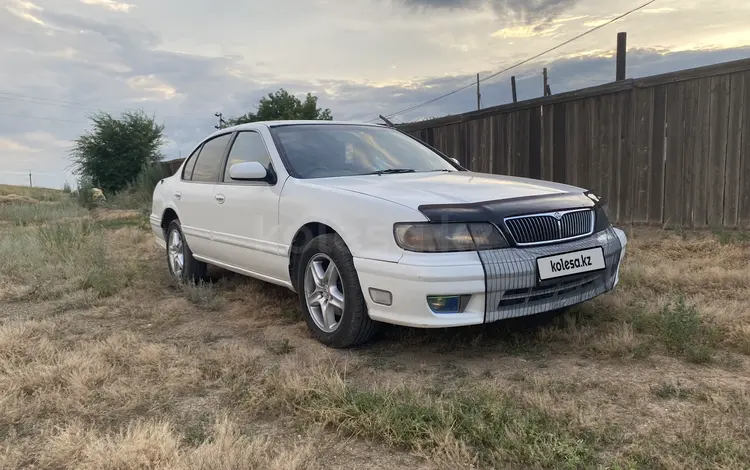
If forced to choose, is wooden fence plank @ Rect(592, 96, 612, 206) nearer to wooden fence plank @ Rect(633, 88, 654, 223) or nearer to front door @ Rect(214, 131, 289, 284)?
wooden fence plank @ Rect(633, 88, 654, 223)

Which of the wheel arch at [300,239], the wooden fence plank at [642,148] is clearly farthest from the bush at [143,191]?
the wheel arch at [300,239]

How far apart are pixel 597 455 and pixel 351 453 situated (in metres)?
0.97

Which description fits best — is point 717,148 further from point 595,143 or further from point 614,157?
point 595,143

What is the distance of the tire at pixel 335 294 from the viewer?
3219 millimetres

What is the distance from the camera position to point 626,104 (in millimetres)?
6844

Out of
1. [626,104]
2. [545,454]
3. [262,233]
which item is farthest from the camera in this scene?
[626,104]

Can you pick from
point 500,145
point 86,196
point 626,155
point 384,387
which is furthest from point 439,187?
point 86,196

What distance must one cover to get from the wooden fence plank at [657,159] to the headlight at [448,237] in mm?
4660

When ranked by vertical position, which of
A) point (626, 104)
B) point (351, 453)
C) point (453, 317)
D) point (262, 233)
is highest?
point (626, 104)

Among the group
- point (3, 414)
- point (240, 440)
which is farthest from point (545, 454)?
point (3, 414)

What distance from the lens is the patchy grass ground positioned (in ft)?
7.04

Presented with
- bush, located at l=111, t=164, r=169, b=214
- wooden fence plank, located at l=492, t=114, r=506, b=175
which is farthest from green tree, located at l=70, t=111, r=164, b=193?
wooden fence plank, located at l=492, t=114, r=506, b=175

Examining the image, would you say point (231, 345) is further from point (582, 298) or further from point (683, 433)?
point (683, 433)

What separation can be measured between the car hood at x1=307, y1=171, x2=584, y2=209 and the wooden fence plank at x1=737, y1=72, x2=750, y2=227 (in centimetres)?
352
